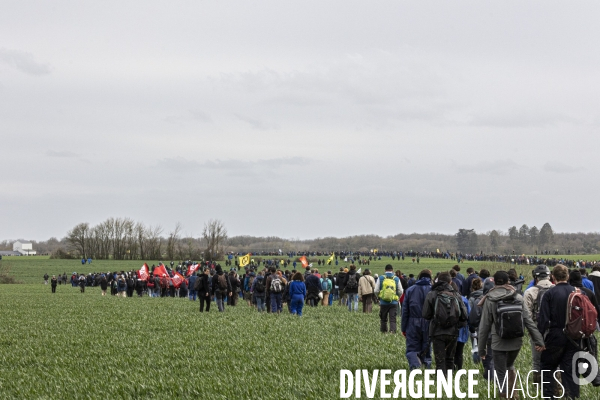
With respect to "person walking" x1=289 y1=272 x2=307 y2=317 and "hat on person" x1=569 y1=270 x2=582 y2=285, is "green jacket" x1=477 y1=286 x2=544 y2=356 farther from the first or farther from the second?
"person walking" x1=289 y1=272 x2=307 y2=317

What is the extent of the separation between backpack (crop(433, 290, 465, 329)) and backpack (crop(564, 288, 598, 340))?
1.99m

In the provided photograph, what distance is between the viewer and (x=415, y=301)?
1336cm

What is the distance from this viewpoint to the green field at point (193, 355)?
11.8m

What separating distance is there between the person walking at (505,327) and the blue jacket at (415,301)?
2.75 meters

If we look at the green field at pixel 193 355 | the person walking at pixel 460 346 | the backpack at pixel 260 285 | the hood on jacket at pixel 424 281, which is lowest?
the green field at pixel 193 355

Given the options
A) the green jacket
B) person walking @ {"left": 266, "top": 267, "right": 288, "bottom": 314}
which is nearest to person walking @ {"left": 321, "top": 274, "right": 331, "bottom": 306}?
person walking @ {"left": 266, "top": 267, "right": 288, "bottom": 314}

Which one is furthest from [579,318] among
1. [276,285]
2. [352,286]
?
[352,286]

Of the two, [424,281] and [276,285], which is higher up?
[424,281]

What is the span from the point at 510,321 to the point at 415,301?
3.26 m

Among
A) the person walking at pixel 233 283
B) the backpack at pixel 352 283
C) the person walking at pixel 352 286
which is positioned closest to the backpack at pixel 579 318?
the person walking at pixel 352 286

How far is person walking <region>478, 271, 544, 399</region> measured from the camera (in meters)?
10.2

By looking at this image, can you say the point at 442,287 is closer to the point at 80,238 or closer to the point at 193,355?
the point at 193,355

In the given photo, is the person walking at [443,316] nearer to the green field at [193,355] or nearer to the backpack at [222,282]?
the green field at [193,355]

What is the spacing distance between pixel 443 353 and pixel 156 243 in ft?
475
